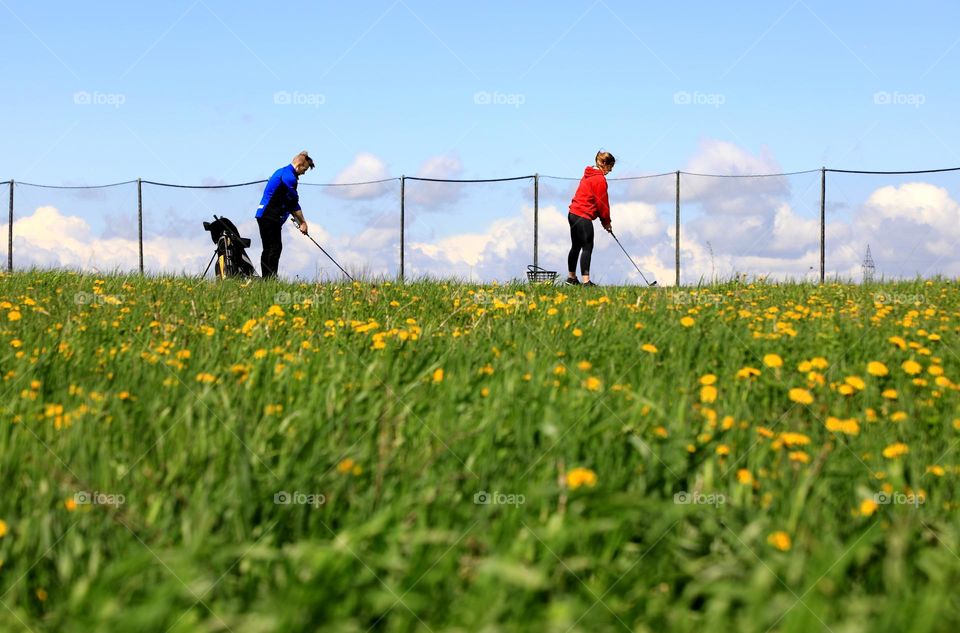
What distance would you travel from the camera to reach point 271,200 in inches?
448

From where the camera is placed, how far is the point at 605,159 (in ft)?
38.6

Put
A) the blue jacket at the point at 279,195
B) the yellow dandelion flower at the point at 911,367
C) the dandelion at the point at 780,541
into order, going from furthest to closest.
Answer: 1. the blue jacket at the point at 279,195
2. the yellow dandelion flower at the point at 911,367
3. the dandelion at the point at 780,541

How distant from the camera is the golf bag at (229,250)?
11.8 m

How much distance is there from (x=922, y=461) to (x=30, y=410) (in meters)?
3.26

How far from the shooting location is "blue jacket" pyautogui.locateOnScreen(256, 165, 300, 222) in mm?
11367

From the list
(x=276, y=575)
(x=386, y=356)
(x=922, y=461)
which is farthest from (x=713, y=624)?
(x=386, y=356)

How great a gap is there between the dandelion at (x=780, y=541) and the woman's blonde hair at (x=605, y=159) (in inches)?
397

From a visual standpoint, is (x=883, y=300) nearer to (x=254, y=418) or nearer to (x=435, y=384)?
(x=435, y=384)

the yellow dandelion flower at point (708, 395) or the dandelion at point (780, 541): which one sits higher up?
the yellow dandelion flower at point (708, 395)

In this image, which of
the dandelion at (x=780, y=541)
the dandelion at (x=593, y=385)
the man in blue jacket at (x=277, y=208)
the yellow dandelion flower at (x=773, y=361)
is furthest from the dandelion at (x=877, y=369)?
the man in blue jacket at (x=277, y=208)

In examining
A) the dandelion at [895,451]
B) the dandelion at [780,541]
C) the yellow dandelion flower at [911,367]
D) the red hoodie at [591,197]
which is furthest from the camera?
the red hoodie at [591,197]

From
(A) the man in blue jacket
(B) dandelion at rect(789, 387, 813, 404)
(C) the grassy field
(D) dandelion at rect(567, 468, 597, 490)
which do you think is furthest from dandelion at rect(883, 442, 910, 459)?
(A) the man in blue jacket

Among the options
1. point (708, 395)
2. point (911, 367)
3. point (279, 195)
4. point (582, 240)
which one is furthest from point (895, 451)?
point (279, 195)

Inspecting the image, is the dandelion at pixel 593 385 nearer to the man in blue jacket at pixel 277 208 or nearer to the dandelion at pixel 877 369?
the dandelion at pixel 877 369
